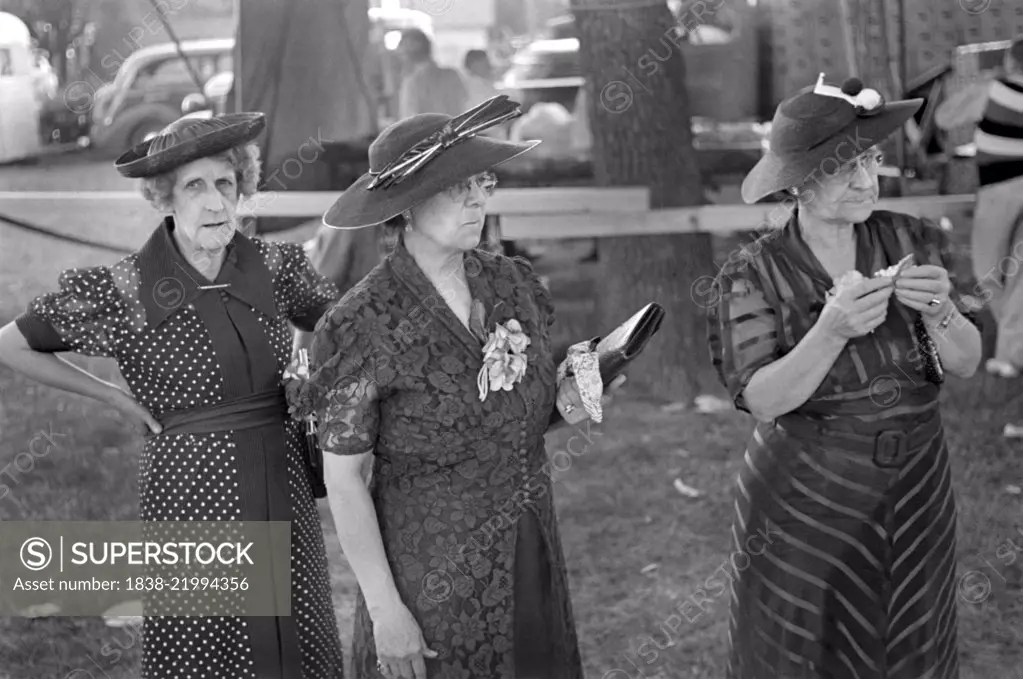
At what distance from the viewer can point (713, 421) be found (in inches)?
248

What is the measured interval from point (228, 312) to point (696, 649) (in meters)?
2.14

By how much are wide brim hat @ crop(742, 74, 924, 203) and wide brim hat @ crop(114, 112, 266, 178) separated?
4.01 ft

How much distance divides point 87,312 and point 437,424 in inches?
38.8

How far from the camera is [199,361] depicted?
9.26 ft

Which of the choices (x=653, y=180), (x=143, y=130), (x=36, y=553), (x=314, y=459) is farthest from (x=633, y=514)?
(x=143, y=130)

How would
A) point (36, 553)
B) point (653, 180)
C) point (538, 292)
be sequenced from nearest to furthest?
1. point (538, 292)
2. point (36, 553)
3. point (653, 180)

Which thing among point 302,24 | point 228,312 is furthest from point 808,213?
point 302,24

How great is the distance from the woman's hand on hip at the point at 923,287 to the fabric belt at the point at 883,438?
0.92 feet

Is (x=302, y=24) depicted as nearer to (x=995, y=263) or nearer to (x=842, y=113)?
(x=995, y=263)

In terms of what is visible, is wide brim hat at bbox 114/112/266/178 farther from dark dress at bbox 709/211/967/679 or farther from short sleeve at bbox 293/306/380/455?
dark dress at bbox 709/211/967/679

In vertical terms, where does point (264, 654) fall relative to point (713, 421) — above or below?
above

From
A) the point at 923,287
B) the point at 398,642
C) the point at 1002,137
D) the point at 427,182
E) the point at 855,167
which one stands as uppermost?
the point at 427,182

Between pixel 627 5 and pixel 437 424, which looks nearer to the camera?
pixel 437 424

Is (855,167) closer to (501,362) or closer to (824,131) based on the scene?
(824,131)
